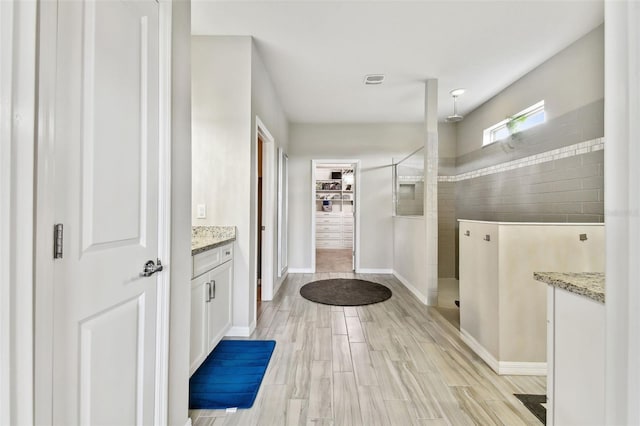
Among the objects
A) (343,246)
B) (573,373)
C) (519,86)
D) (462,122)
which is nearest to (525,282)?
(573,373)

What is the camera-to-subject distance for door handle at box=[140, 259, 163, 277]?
3.65ft

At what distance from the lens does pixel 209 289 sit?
2.11 meters

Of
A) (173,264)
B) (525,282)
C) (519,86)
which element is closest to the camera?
(173,264)

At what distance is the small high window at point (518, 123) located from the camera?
3320mm

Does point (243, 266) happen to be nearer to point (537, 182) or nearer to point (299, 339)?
point (299, 339)

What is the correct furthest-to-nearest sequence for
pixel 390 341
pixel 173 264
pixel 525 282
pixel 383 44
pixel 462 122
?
pixel 462 122 < pixel 383 44 < pixel 390 341 < pixel 525 282 < pixel 173 264

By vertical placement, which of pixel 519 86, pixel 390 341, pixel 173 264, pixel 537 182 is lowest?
pixel 390 341

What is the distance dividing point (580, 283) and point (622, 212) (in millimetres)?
898

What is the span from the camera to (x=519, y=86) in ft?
11.7

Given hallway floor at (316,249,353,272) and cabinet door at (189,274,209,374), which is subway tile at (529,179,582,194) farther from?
cabinet door at (189,274,209,374)

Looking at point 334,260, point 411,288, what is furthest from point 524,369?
point 334,260

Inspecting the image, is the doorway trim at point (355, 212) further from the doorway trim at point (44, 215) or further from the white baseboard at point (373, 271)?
the doorway trim at point (44, 215)

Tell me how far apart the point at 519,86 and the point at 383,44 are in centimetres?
200

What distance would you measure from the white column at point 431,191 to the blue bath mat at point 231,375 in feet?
6.85
